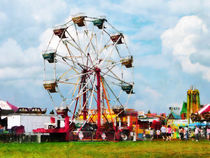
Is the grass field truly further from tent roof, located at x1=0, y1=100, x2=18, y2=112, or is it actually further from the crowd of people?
tent roof, located at x1=0, y1=100, x2=18, y2=112

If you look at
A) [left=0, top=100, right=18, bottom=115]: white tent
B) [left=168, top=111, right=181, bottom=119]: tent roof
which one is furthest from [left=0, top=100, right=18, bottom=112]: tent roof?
[left=168, top=111, right=181, bottom=119]: tent roof

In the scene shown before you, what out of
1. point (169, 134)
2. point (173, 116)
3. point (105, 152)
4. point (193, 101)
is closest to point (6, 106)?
point (169, 134)

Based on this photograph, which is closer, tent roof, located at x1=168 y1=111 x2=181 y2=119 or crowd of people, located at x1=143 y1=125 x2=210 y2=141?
crowd of people, located at x1=143 y1=125 x2=210 y2=141

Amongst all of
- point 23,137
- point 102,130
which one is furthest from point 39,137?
point 102,130

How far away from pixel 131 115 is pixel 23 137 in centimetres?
2827

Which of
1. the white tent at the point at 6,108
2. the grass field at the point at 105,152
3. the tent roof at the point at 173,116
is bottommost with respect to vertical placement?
the grass field at the point at 105,152

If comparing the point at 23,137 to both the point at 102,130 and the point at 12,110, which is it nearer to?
the point at 102,130

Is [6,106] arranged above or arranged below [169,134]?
above

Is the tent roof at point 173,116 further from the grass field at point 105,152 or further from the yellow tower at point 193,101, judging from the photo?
the grass field at point 105,152

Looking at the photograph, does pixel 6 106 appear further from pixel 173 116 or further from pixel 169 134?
pixel 173 116

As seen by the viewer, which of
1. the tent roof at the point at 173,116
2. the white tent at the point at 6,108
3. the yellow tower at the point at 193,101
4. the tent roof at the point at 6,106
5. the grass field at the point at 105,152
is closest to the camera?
the grass field at the point at 105,152

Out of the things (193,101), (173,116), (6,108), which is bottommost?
(173,116)

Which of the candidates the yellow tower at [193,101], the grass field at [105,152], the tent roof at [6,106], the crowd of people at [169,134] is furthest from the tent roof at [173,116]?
the grass field at [105,152]

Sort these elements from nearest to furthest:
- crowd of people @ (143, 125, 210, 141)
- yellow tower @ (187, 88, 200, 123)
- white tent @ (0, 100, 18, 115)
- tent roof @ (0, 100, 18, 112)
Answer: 1. crowd of people @ (143, 125, 210, 141)
2. white tent @ (0, 100, 18, 115)
3. tent roof @ (0, 100, 18, 112)
4. yellow tower @ (187, 88, 200, 123)
